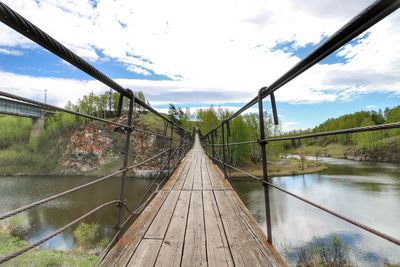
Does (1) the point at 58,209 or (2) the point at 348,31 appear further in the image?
(1) the point at 58,209

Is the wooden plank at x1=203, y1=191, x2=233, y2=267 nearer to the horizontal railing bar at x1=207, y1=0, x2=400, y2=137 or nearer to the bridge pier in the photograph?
the horizontal railing bar at x1=207, y1=0, x2=400, y2=137

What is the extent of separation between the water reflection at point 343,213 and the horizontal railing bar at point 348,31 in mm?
9407

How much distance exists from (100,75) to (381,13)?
1001 mm

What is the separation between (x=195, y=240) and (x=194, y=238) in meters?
0.03

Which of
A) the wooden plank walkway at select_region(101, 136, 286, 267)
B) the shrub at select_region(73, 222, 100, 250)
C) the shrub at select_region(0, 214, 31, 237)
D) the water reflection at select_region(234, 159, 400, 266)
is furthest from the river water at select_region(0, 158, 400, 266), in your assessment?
the wooden plank walkway at select_region(101, 136, 286, 267)

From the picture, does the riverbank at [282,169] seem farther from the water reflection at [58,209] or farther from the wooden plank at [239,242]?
the wooden plank at [239,242]

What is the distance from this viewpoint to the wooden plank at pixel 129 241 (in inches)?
45.8

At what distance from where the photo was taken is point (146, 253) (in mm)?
1248

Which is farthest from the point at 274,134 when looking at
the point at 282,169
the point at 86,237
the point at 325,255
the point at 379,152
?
the point at 86,237

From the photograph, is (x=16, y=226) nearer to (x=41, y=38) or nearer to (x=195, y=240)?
(x=195, y=240)

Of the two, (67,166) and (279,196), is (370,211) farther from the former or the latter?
(67,166)

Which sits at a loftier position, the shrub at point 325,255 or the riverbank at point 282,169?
the riverbank at point 282,169

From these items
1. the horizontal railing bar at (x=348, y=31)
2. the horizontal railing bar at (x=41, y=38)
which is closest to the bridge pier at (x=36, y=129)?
the horizontal railing bar at (x=41, y=38)

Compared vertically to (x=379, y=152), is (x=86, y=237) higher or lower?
lower
